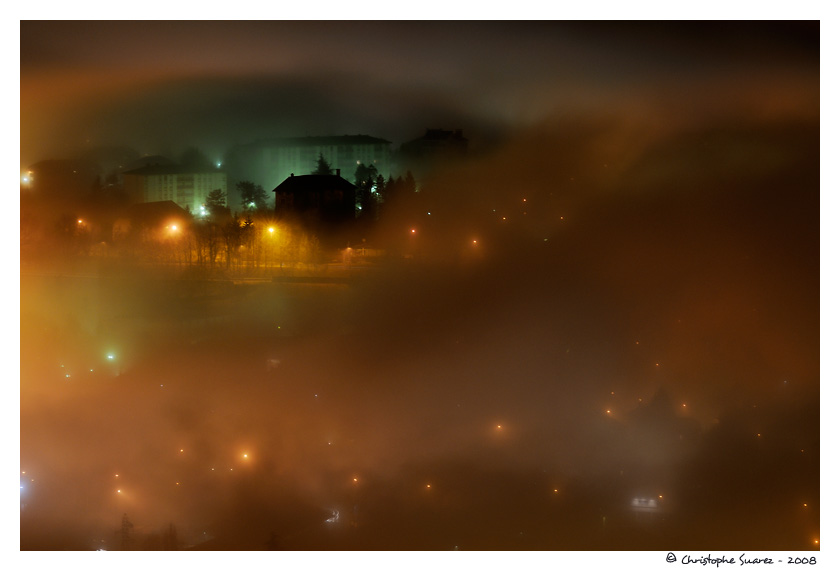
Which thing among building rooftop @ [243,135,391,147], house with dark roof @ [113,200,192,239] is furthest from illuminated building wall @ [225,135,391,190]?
house with dark roof @ [113,200,192,239]

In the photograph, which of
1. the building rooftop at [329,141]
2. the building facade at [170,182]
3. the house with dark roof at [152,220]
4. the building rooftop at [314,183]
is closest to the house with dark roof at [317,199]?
the building rooftop at [314,183]

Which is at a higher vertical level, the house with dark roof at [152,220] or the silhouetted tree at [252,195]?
the silhouetted tree at [252,195]

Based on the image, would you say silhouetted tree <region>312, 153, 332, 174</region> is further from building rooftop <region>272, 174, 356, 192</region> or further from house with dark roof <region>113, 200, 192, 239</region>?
house with dark roof <region>113, 200, 192, 239</region>

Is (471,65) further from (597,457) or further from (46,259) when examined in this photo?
(46,259)

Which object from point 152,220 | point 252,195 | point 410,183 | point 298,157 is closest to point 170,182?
point 152,220

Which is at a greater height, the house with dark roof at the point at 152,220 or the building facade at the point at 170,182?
the building facade at the point at 170,182

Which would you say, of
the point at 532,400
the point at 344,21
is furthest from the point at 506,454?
the point at 344,21

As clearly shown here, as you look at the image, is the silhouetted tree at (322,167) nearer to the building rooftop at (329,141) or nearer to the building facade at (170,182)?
the building rooftop at (329,141)

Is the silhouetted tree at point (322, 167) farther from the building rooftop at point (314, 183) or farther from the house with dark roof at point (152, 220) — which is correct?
the house with dark roof at point (152, 220)

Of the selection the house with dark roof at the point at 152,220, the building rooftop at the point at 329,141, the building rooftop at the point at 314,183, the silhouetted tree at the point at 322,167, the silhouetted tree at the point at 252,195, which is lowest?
the house with dark roof at the point at 152,220

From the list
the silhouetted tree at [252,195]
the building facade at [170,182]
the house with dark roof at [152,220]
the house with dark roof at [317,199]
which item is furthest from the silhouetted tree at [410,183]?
the house with dark roof at [152,220]
